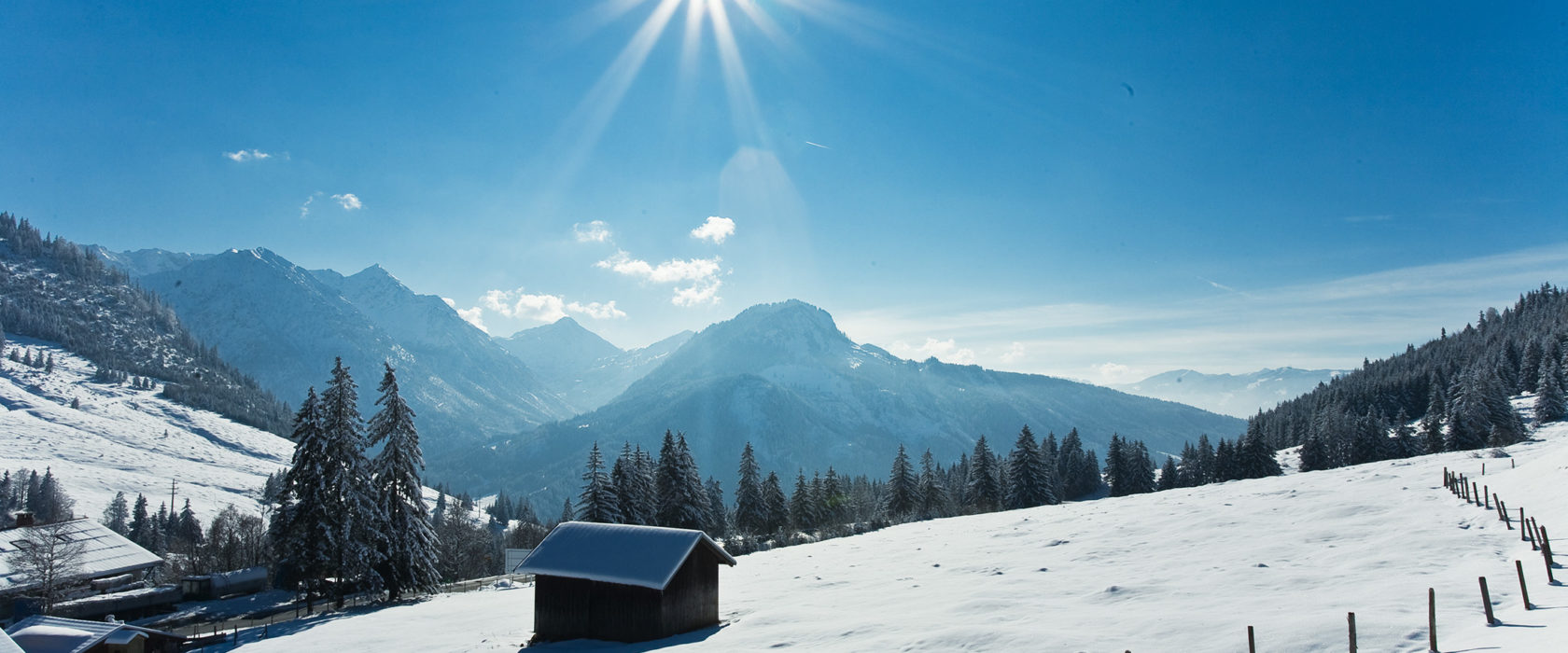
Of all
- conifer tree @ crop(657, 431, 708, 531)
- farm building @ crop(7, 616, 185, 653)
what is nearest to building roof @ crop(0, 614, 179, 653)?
farm building @ crop(7, 616, 185, 653)

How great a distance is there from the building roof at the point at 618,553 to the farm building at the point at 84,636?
19.1m

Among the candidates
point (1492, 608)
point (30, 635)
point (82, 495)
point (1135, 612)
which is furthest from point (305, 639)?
point (82, 495)

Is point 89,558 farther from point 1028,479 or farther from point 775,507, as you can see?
point 1028,479

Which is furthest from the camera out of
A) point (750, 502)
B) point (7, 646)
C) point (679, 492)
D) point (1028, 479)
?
point (750, 502)

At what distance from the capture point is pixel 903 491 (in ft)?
241

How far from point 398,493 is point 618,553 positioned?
19651 millimetres

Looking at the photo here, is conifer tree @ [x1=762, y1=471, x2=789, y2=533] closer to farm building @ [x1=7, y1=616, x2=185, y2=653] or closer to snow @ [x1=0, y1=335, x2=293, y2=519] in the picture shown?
farm building @ [x1=7, y1=616, x2=185, y2=653]

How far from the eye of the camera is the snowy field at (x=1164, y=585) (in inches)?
584

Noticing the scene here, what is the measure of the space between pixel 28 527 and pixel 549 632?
56.9 metres

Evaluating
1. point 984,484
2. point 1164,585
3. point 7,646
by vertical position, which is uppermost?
point 7,646

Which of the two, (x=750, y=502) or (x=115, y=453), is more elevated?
(x=115, y=453)

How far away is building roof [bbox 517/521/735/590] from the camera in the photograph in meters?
26.7

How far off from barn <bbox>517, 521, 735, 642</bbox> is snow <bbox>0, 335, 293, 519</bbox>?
14580 centimetres

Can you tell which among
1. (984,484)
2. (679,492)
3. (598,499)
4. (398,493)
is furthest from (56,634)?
(984,484)
